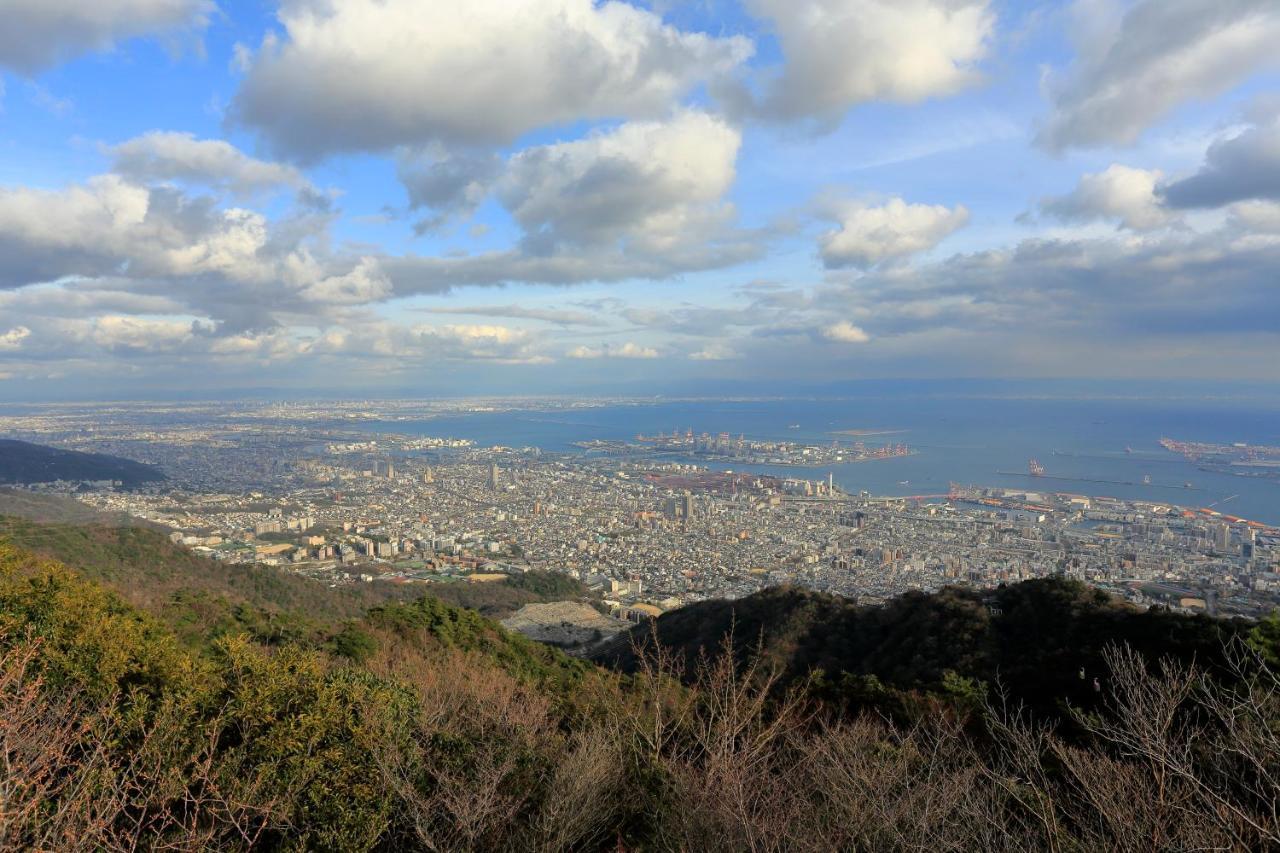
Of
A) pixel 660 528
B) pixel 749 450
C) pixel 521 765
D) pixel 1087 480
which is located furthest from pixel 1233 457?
pixel 521 765

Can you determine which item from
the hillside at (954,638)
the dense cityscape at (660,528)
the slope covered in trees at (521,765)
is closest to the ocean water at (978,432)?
the dense cityscape at (660,528)

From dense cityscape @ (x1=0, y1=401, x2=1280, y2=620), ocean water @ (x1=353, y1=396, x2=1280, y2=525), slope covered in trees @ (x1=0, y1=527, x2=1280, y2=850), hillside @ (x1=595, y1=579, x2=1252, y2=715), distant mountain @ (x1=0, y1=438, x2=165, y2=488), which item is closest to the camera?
slope covered in trees @ (x1=0, y1=527, x2=1280, y2=850)

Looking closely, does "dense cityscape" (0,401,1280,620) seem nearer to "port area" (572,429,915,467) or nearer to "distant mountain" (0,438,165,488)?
"port area" (572,429,915,467)

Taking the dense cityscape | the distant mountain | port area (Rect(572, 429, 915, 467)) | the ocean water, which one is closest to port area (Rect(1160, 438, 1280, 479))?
the ocean water

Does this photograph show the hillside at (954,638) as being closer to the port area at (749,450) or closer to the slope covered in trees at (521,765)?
the slope covered in trees at (521,765)

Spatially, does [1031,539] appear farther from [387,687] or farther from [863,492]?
[387,687]

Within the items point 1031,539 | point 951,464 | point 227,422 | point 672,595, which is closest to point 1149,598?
point 1031,539
